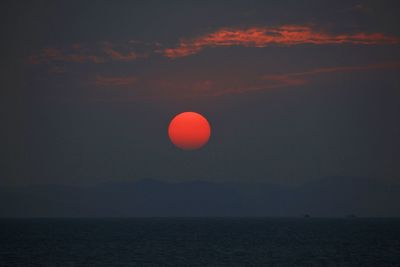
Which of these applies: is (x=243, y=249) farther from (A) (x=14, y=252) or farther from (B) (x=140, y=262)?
(A) (x=14, y=252)

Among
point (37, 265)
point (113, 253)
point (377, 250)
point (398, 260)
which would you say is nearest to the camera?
point (37, 265)

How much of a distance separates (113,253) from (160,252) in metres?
7.62

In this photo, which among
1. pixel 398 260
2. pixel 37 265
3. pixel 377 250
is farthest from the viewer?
pixel 377 250

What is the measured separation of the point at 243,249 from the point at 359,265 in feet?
95.6

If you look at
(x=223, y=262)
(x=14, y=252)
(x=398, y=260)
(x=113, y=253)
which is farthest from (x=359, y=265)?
(x=14, y=252)

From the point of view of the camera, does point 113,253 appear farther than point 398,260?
Yes

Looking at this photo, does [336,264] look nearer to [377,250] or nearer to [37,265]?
[377,250]

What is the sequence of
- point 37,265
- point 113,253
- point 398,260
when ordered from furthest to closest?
point 113,253, point 398,260, point 37,265

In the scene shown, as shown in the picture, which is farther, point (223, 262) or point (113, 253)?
point (113, 253)

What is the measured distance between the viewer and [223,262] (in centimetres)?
8238

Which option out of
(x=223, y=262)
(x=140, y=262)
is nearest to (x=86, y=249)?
(x=140, y=262)

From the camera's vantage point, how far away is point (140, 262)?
270ft

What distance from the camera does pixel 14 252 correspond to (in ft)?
331

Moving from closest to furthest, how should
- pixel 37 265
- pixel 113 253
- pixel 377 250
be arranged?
pixel 37 265 < pixel 113 253 < pixel 377 250
